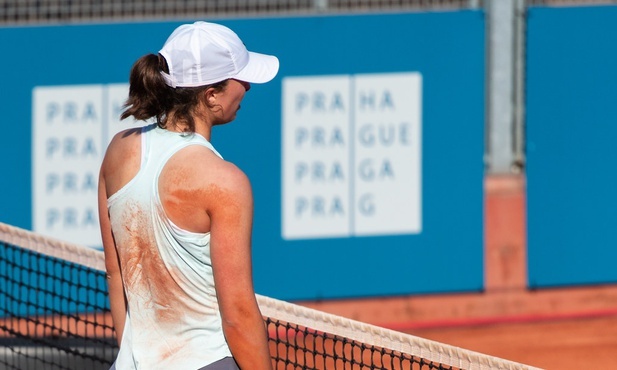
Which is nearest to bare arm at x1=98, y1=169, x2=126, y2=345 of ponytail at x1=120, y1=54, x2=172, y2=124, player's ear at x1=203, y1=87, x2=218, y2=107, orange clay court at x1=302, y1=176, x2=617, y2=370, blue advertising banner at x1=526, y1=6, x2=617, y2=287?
ponytail at x1=120, y1=54, x2=172, y2=124

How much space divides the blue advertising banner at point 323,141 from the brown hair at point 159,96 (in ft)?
18.1

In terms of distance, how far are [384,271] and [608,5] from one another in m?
2.84

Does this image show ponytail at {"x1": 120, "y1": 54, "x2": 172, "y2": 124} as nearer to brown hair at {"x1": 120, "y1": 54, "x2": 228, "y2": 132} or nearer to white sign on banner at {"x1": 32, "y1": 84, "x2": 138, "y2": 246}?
brown hair at {"x1": 120, "y1": 54, "x2": 228, "y2": 132}

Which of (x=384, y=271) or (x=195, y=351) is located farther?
(x=384, y=271)

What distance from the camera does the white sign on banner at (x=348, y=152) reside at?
8773 mm

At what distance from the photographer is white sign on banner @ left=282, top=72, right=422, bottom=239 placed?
877cm

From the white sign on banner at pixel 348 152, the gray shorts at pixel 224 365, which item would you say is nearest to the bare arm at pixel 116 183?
the gray shorts at pixel 224 365

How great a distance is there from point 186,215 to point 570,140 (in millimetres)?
6924

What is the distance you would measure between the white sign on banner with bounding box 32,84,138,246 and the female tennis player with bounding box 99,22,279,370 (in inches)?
217

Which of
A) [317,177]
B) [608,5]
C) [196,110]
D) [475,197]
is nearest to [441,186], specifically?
[475,197]

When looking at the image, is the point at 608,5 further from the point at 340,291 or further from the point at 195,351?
the point at 195,351

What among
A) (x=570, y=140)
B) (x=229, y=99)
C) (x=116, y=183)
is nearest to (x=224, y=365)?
(x=116, y=183)

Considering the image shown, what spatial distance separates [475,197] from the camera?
912cm

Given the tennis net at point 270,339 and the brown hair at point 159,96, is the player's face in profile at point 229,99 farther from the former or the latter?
the tennis net at point 270,339
